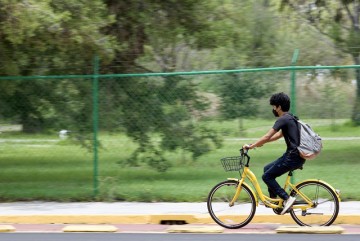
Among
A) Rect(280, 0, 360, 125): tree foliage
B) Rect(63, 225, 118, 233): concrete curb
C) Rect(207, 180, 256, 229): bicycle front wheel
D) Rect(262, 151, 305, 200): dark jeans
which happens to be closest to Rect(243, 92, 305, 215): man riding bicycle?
Rect(262, 151, 305, 200): dark jeans

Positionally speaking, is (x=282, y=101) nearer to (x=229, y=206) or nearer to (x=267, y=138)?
(x=267, y=138)

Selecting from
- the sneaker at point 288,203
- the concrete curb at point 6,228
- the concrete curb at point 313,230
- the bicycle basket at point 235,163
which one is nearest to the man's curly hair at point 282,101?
the bicycle basket at point 235,163

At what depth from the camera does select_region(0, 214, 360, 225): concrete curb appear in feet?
32.6

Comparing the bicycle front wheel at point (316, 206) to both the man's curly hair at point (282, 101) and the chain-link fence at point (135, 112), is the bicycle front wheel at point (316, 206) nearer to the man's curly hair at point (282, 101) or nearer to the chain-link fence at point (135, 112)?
the man's curly hair at point (282, 101)

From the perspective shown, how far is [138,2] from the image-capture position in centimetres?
1532

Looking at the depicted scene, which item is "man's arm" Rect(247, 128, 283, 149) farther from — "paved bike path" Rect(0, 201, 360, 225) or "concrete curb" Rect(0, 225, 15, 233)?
"concrete curb" Rect(0, 225, 15, 233)

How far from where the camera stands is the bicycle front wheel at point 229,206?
9625 mm

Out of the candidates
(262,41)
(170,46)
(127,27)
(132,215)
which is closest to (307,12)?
(262,41)

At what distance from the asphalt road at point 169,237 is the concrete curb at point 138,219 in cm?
84

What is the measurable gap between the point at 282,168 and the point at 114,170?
14.6 ft

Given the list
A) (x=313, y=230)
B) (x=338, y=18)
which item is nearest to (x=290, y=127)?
(x=313, y=230)

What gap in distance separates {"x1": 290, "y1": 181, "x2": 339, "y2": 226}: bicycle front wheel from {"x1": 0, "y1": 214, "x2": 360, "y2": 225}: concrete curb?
395 mm

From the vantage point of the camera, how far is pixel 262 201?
31.4 ft

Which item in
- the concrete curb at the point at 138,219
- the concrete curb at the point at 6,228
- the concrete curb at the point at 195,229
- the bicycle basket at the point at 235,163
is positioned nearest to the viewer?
the concrete curb at the point at 195,229
